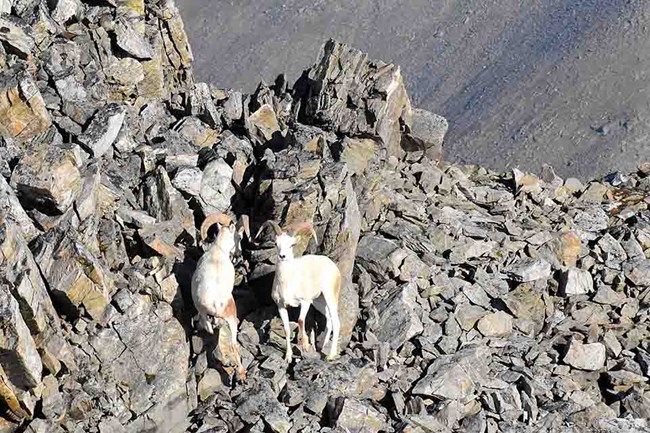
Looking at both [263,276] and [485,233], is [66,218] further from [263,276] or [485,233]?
[485,233]

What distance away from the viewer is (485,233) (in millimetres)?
25375

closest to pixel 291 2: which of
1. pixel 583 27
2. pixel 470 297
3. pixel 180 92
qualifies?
pixel 583 27

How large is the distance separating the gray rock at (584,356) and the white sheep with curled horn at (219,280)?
24.6 feet

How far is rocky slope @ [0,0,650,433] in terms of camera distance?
19.6 metres

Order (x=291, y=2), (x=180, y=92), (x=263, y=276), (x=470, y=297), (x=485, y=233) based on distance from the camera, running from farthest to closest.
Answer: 1. (x=291, y=2)
2. (x=180, y=92)
3. (x=485, y=233)
4. (x=470, y=297)
5. (x=263, y=276)

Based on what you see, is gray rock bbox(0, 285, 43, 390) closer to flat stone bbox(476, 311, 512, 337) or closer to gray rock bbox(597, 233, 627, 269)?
flat stone bbox(476, 311, 512, 337)

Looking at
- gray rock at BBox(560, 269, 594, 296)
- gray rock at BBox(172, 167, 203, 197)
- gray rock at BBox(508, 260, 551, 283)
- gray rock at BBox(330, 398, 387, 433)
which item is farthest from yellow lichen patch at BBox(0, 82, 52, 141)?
gray rock at BBox(560, 269, 594, 296)

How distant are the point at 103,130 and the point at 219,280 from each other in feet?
16.7

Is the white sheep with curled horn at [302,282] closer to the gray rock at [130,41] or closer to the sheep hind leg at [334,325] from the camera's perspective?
the sheep hind leg at [334,325]

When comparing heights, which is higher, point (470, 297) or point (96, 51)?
point (96, 51)

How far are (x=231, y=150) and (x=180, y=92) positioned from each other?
3894 millimetres

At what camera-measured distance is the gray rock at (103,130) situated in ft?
72.9

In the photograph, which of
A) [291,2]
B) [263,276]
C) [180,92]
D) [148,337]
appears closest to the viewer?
[148,337]

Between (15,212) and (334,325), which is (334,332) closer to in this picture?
(334,325)
